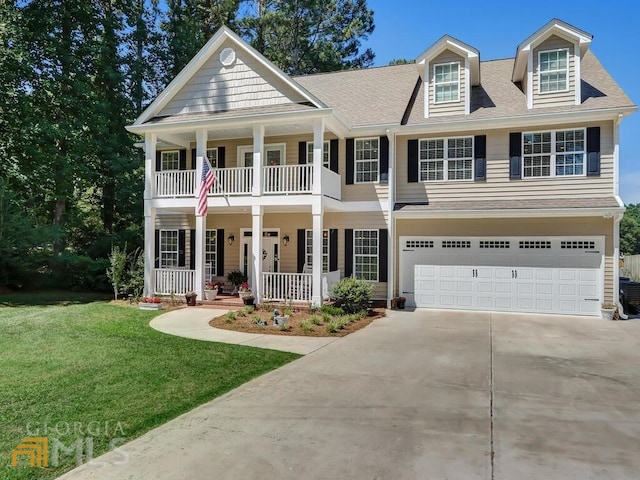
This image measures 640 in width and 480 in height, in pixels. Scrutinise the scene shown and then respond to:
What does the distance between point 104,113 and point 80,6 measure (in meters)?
5.11

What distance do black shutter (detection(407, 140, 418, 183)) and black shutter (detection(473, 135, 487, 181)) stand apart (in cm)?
186

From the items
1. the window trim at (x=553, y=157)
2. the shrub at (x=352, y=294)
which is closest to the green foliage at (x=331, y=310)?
the shrub at (x=352, y=294)

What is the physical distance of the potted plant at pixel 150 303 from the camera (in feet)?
44.2

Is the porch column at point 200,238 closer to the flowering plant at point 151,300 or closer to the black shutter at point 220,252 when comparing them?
the flowering plant at point 151,300

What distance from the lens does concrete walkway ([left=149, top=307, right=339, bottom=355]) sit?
29.0 ft

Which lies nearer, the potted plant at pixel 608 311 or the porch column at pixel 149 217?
the potted plant at pixel 608 311

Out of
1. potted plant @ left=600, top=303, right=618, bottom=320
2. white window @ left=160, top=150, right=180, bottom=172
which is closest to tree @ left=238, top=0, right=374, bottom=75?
white window @ left=160, top=150, right=180, bottom=172

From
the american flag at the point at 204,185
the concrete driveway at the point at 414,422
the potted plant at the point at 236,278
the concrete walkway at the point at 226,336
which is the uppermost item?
the american flag at the point at 204,185

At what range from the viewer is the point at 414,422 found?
4926 millimetres

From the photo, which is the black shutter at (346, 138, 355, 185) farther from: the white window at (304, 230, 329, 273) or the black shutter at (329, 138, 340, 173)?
the white window at (304, 230, 329, 273)

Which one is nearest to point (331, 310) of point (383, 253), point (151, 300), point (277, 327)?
point (277, 327)

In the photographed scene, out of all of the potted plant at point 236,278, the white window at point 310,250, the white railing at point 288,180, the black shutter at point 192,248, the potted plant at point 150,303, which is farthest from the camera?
the black shutter at point 192,248

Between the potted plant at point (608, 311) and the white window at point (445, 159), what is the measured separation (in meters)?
5.38

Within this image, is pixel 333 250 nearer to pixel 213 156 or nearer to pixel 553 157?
pixel 213 156
